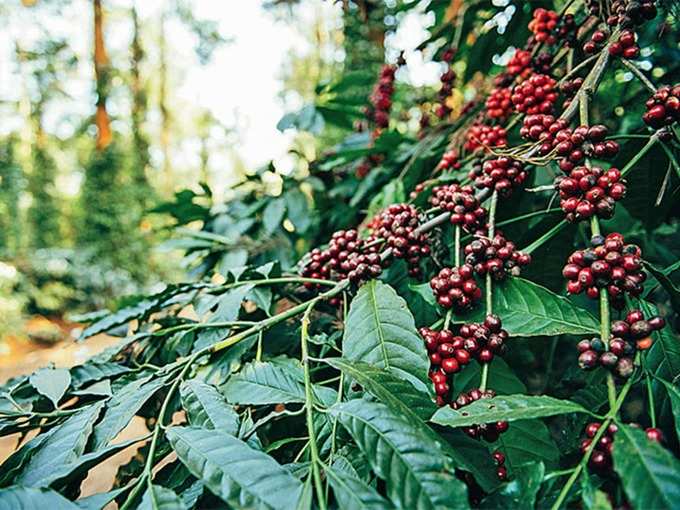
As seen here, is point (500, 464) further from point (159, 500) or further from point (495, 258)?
point (159, 500)

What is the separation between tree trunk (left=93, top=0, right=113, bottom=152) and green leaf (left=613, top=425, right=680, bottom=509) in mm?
9360

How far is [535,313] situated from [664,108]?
1.13 feet

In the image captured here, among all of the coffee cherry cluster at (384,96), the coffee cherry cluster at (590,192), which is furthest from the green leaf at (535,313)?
the coffee cherry cluster at (384,96)

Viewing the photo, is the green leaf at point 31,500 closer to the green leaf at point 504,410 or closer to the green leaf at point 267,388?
the green leaf at point 267,388

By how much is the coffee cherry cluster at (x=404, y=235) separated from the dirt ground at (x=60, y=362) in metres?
2.59

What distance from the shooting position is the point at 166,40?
12531 mm

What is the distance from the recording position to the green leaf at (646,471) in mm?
361

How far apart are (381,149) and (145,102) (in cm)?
1068

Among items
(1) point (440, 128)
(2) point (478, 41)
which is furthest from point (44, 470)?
(2) point (478, 41)

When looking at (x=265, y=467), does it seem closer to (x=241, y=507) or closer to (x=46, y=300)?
(x=241, y=507)

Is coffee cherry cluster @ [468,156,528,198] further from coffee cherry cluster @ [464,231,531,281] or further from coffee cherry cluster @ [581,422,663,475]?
coffee cherry cluster @ [581,422,663,475]

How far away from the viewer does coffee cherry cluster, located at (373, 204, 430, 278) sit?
75 cm

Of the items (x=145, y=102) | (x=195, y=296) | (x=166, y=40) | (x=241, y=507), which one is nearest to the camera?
(x=241, y=507)

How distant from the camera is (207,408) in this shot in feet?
1.90
